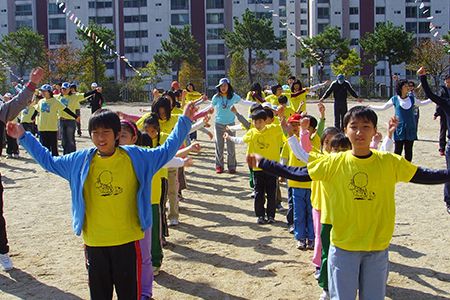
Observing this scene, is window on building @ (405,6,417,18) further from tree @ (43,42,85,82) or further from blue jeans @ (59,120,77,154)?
blue jeans @ (59,120,77,154)

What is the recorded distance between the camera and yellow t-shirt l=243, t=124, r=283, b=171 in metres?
6.86

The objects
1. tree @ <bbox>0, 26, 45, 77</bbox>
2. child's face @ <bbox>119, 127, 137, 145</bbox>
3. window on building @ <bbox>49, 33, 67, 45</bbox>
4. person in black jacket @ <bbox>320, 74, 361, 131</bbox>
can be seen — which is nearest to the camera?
child's face @ <bbox>119, 127, 137, 145</bbox>

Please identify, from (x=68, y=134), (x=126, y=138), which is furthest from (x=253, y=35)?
(x=126, y=138)

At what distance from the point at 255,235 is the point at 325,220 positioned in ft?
8.59

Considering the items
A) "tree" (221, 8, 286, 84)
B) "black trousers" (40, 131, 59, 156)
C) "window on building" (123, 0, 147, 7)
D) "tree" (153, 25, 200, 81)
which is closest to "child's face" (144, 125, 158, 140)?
"black trousers" (40, 131, 59, 156)

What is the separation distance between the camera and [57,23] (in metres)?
57.8

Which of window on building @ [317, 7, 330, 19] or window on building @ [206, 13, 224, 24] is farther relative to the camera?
window on building @ [317, 7, 330, 19]

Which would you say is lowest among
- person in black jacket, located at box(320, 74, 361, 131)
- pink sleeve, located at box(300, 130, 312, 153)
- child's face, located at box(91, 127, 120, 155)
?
pink sleeve, located at box(300, 130, 312, 153)

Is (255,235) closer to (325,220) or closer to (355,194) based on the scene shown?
(325,220)

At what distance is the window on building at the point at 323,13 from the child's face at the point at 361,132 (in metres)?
56.8

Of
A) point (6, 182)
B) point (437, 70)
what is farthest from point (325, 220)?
point (437, 70)

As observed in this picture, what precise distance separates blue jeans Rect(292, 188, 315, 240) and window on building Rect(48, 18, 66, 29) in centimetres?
5775

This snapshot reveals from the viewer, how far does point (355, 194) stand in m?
3.24

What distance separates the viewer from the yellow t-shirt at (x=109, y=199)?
3385 millimetres
